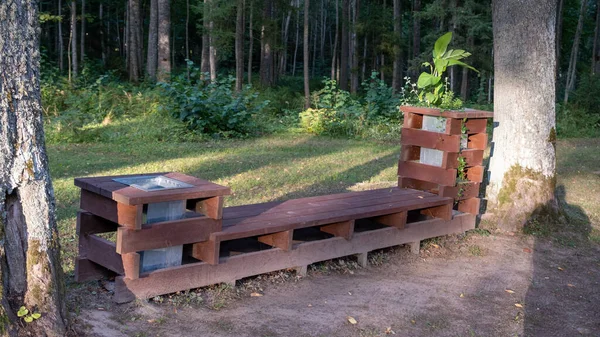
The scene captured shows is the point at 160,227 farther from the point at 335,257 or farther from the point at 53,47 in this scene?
the point at 53,47

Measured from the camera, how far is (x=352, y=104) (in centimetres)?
1875

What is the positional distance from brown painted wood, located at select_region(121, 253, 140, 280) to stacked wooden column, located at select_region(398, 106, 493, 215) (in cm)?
369

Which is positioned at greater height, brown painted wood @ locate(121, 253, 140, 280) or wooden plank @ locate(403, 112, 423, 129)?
wooden plank @ locate(403, 112, 423, 129)

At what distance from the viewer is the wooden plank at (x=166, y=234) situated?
444 centimetres

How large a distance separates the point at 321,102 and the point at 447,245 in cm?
1123

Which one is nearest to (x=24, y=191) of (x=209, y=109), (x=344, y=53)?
(x=209, y=109)

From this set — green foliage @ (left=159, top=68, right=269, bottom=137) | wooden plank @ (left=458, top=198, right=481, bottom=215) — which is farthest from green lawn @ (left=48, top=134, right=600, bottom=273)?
wooden plank @ (left=458, top=198, right=481, bottom=215)

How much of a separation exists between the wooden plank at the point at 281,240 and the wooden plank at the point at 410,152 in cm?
245

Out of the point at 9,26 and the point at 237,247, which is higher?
the point at 9,26

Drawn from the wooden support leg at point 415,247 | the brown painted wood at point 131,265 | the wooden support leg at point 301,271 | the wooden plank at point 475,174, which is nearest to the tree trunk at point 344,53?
the wooden plank at point 475,174

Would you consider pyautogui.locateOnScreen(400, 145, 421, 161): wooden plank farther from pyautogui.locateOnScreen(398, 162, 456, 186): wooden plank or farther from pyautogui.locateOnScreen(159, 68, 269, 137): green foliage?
pyautogui.locateOnScreen(159, 68, 269, 137): green foliage

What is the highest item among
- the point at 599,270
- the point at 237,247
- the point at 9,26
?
the point at 9,26

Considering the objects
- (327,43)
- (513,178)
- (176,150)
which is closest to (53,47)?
(327,43)

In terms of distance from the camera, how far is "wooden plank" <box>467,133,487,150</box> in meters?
7.38
